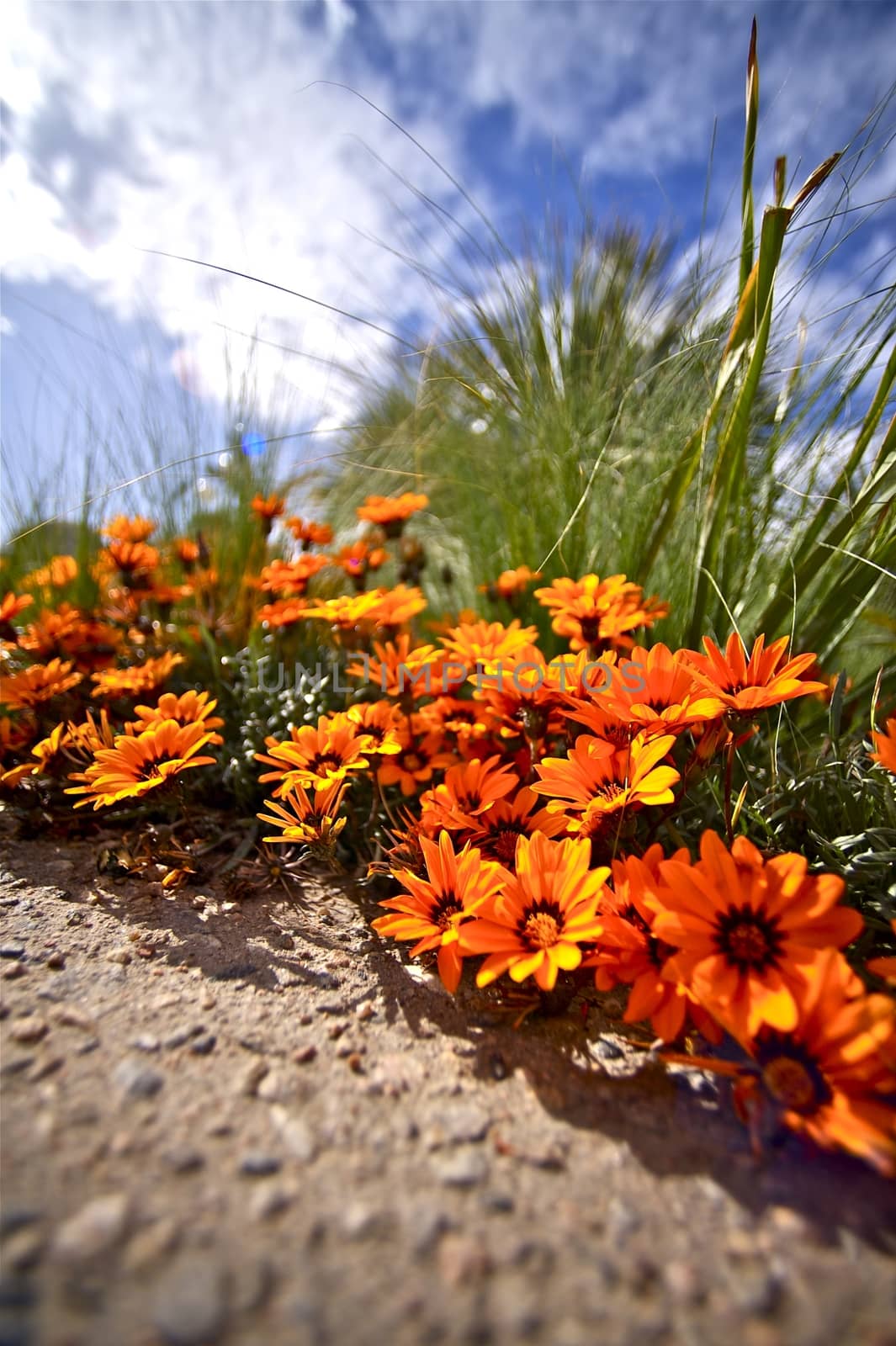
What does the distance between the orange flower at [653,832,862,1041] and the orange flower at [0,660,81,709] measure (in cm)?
116

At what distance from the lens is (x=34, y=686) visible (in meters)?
1.29

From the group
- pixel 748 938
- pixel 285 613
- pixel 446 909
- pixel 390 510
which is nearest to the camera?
pixel 748 938

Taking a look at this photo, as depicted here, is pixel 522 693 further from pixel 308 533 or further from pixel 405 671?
pixel 308 533

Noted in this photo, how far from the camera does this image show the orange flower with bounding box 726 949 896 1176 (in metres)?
0.52

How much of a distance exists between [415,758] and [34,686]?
2.48ft

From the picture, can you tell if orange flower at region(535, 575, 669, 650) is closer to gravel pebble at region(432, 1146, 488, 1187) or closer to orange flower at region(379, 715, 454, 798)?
orange flower at region(379, 715, 454, 798)

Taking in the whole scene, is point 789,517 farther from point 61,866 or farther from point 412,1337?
point 61,866

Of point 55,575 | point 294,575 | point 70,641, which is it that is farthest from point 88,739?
point 55,575

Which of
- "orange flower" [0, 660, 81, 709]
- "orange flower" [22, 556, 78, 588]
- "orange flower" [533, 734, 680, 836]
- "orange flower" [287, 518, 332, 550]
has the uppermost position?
"orange flower" [287, 518, 332, 550]

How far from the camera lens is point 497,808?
0.94m

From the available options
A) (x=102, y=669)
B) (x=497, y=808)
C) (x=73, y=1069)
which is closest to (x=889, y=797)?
(x=497, y=808)

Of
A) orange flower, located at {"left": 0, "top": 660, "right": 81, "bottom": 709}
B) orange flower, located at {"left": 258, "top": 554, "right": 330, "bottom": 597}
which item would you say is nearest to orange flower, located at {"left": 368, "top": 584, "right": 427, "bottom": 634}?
orange flower, located at {"left": 258, "top": 554, "right": 330, "bottom": 597}

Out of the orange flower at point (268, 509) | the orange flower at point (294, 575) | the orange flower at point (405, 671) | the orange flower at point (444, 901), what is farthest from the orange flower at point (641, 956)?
the orange flower at point (268, 509)

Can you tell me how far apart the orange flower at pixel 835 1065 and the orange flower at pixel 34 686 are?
1.26 metres
